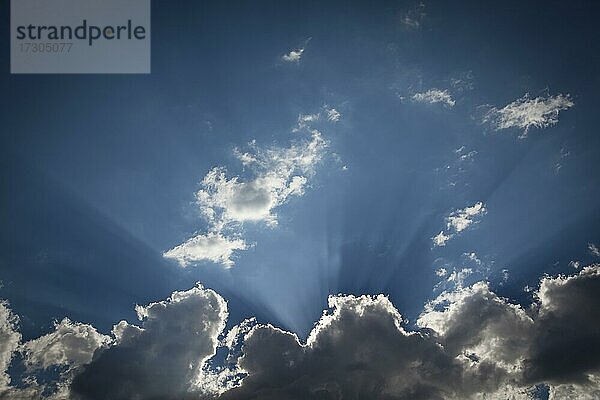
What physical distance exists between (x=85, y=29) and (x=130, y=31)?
22.0 feet

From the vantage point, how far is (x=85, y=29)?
52406mm

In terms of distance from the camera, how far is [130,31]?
178ft

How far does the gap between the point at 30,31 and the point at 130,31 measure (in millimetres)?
15444

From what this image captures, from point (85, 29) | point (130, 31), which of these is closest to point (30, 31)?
point (85, 29)

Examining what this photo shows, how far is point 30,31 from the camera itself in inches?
2053

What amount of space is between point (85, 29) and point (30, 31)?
29.2ft

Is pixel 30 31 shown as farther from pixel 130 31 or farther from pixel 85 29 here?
pixel 130 31
